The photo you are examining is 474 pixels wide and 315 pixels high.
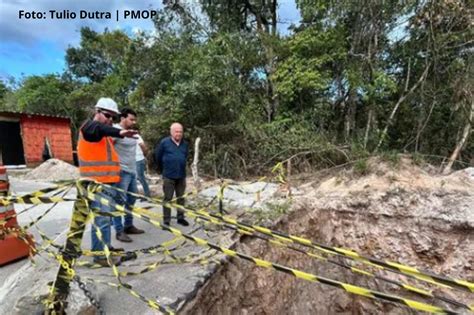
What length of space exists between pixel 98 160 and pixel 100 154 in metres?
0.06

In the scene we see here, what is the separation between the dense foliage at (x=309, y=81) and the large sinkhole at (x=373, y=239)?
2459mm

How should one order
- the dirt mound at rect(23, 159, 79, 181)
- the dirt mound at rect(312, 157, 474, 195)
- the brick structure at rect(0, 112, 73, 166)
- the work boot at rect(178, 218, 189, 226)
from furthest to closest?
1. the brick structure at rect(0, 112, 73, 166)
2. the dirt mound at rect(23, 159, 79, 181)
3. the dirt mound at rect(312, 157, 474, 195)
4. the work boot at rect(178, 218, 189, 226)

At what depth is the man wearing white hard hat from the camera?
308 centimetres

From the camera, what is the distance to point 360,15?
9961 millimetres

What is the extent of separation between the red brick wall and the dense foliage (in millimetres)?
5736

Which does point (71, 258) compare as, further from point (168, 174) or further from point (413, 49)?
point (413, 49)

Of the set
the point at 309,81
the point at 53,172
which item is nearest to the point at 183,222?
the point at 309,81

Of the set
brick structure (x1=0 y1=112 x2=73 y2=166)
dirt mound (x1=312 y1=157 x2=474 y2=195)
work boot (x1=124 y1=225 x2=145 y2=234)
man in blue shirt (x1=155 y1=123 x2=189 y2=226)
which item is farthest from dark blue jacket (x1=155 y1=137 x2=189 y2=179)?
brick structure (x1=0 y1=112 x2=73 y2=166)

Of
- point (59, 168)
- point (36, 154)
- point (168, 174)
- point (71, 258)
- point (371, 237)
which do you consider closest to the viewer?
point (71, 258)

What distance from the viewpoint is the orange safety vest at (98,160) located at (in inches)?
125

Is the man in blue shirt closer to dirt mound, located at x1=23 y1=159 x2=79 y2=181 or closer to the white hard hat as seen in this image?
the white hard hat

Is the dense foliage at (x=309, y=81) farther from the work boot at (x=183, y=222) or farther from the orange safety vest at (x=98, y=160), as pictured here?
the orange safety vest at (x=98, y=160)

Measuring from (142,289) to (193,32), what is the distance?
11783mm

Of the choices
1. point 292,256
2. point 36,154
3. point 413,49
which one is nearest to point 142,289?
point 292,256
